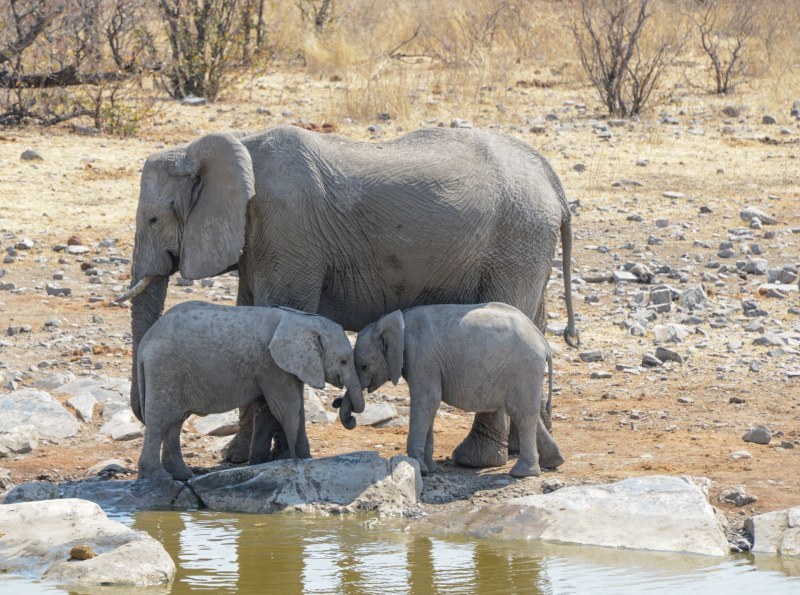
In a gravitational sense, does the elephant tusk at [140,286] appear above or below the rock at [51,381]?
above

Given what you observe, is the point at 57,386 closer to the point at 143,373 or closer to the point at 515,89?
the point at 143,373

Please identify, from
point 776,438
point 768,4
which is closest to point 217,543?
point 776,438

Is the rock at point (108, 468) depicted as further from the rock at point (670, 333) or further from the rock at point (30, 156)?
the rock at point (30, 156)

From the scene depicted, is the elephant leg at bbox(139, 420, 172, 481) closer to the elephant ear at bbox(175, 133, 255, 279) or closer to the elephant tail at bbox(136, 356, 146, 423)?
the elephant tail at bbox(136, 356, 146, 423)

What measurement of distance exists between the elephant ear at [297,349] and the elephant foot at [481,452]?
1158 millimetres

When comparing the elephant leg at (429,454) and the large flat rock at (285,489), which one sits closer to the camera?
the large flat rock at (285,489)

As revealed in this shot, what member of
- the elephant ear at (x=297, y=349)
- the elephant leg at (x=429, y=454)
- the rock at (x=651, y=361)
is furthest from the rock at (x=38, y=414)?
the rock at (x=651, y=361)

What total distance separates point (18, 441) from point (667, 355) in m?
4.54

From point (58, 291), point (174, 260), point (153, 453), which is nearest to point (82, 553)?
point (153, 453)

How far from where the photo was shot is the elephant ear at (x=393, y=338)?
7.52 meters

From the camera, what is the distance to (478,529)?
23.8 ft

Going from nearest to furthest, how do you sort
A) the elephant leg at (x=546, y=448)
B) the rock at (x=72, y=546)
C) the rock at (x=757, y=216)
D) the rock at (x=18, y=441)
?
1. the rock at (x=72, y=546)
2. the elephant leg at (x=546, y=448)
3. the rock at (x=18, y=441)
4. the rock at (x=757, y=216)

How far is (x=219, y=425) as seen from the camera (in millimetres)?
8938

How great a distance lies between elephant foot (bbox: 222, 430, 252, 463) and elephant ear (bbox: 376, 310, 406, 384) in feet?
3.90
